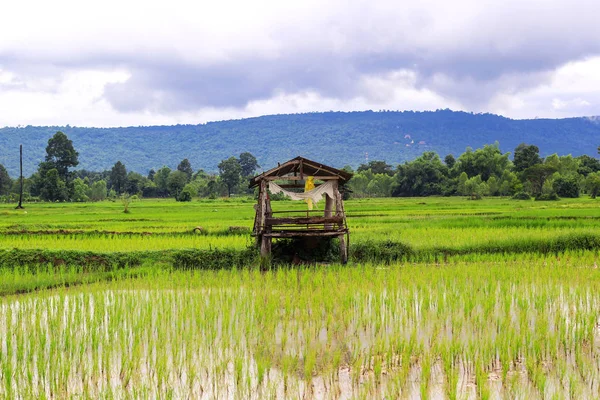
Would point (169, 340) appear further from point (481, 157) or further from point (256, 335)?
point (481, 157)

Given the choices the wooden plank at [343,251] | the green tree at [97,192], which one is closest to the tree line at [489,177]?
the green tree at [97,192]

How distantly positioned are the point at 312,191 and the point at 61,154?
5164cm

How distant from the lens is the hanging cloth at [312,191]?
39.8 feet

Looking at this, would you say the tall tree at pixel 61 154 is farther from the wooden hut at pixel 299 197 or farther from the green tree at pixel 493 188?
the wooden hut at pixel 299 197

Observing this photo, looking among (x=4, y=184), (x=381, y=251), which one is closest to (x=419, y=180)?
(x=4, y=184)

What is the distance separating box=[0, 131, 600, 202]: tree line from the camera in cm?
5169

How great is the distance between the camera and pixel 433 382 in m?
5.06

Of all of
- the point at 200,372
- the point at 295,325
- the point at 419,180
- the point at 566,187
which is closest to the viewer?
the point at 200,372

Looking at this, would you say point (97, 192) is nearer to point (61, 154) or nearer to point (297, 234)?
point (61, 154)

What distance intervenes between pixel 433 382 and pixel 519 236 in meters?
9.80

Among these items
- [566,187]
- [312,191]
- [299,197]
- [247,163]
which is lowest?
[299,197]

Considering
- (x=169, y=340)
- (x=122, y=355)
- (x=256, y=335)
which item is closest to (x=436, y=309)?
(x=256, y=335)

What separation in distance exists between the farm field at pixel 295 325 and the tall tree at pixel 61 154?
4925 cm

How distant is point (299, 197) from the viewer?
12.3 m
